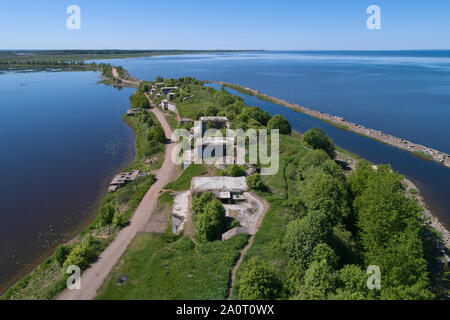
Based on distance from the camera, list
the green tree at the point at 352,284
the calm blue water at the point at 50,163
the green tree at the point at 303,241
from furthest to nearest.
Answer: the calm blue water at the point at 50,163, the green tree at the point at 303,241, the green tree at the point at 352,284

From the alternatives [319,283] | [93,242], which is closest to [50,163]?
[93,242]

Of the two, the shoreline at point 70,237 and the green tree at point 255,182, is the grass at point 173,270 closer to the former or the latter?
the green tree at point 255,182

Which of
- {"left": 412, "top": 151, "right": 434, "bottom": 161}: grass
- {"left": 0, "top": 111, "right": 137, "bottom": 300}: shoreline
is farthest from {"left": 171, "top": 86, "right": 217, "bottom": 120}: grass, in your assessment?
{"left": 412, "top": 151, "right": 434, "bottom": 161}: grass

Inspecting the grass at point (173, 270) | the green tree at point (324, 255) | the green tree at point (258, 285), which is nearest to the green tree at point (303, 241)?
the green tree at point (324, 255)

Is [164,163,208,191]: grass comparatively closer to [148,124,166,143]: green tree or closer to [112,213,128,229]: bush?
[112,213,128,229]: bush

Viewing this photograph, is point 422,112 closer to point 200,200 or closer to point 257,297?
point 200,200

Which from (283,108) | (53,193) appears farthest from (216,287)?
(283,108)
